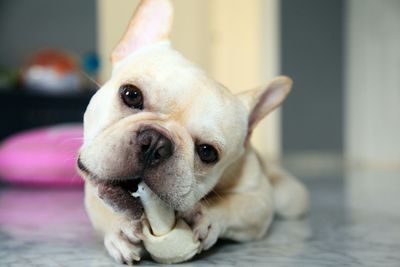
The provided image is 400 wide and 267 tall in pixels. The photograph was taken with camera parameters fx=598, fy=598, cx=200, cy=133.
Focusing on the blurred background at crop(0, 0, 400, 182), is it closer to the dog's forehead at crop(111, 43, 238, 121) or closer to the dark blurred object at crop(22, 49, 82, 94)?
the dark blurred object at crop(22, 49, 82, 94)

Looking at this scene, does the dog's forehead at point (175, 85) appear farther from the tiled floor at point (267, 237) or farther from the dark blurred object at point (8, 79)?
the dark blurred object at point (8, 79)

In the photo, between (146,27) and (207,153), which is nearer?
(207,153)

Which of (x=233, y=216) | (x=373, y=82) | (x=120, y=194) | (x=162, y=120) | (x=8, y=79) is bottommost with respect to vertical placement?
(x=373, y=82)

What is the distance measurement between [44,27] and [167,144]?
4.10 meters

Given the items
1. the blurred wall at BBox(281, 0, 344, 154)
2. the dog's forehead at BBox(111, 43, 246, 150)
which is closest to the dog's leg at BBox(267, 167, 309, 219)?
the dog's forehead at BBox(111, 43, 246, 150)

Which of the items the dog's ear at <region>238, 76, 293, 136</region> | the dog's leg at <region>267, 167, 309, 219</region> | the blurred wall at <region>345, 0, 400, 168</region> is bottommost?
the blurred wall at <region>345, 0, 400, 168</region>

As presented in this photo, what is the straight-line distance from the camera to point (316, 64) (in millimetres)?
5750

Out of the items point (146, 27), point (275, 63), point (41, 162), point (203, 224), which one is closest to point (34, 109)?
point (41, 162)

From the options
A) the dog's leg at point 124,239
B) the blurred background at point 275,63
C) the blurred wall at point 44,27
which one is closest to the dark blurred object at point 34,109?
the blurred background at point 275,63

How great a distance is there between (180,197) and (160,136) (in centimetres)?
11

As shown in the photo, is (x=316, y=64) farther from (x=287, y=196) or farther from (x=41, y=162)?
(x=287, y=196)

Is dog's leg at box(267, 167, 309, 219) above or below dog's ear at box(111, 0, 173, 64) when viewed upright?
below

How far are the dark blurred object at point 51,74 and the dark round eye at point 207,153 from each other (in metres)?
3.22

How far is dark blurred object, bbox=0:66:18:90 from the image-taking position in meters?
4.08
